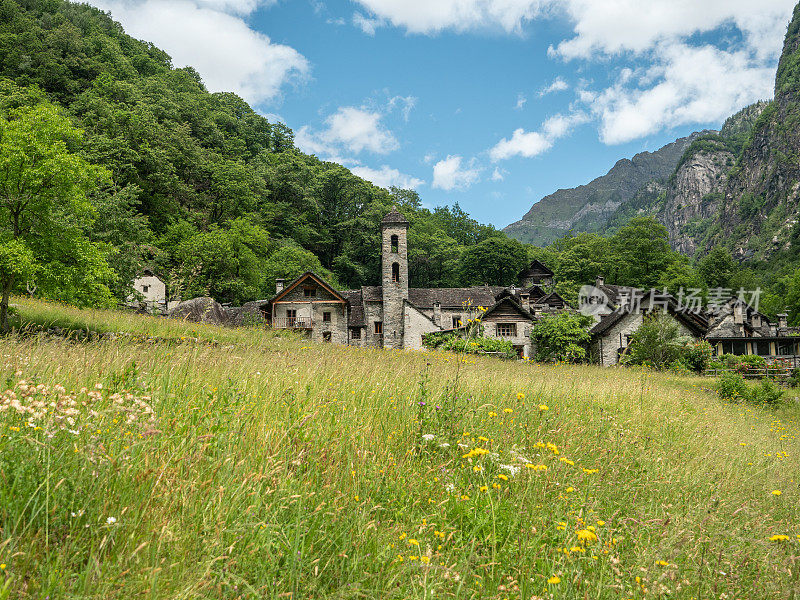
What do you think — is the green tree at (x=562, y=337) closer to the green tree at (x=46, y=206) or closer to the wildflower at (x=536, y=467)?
the green tree at (x=46, y=206)

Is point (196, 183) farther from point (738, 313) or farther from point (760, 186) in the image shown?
point (760, 186)

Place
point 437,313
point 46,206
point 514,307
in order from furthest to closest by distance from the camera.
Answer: point 437,313 < point 514,307 < point 46,206

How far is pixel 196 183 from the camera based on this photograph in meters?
55.0

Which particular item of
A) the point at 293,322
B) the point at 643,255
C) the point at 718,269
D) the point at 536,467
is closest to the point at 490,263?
the point at 643,255

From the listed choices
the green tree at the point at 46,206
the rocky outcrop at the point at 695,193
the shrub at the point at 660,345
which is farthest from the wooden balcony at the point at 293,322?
the rocky outcrop at the point at 695,193

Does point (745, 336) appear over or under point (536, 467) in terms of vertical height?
over

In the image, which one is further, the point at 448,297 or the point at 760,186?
the point at 760,186

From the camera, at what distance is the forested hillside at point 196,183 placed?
145 feet

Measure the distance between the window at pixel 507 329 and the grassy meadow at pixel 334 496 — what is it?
105 ft

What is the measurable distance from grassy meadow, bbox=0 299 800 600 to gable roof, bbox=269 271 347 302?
3504 centimetres

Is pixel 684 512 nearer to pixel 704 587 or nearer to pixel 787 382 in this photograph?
pixel 704 587

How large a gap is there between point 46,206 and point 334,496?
15.5 m

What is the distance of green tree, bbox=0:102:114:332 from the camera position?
Result: 1301 centimetres

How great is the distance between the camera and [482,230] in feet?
248
